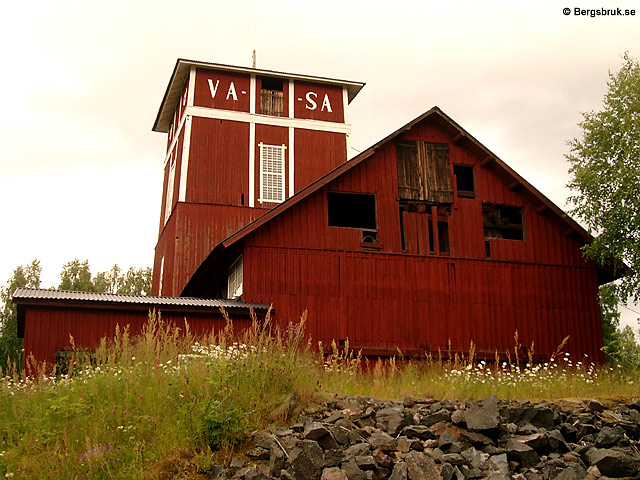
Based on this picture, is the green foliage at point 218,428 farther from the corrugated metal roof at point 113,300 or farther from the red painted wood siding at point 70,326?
the corrugated metal roof at point 113,300

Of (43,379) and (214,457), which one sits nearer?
(214,457)

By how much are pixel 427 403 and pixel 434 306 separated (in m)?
A: 10.1

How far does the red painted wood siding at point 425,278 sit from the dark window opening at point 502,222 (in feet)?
0.97

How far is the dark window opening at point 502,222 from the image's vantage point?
A: 2453cm

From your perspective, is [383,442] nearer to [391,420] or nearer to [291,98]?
[391,420]

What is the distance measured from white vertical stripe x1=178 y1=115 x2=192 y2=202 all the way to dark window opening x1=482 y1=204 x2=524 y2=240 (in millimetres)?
13004

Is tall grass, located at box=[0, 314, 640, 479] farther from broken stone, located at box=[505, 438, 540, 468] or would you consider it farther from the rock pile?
broken stone, located at box=[505, 438, 540, 468]

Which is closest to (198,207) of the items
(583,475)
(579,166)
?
(579,166)

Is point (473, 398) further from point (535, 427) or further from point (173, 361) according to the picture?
point (173, 361)

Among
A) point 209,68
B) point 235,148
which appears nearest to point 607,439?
point 235,148

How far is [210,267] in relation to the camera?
80.2 feet

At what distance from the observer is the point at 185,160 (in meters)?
32.2

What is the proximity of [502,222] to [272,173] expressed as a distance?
11.8 m

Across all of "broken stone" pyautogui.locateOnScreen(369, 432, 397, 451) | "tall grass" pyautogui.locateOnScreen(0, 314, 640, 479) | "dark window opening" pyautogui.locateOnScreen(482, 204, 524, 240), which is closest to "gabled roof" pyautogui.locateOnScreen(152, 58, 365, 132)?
"dark window opening" pyautogui.locateOnScreen(482, 204, 524, 240)
